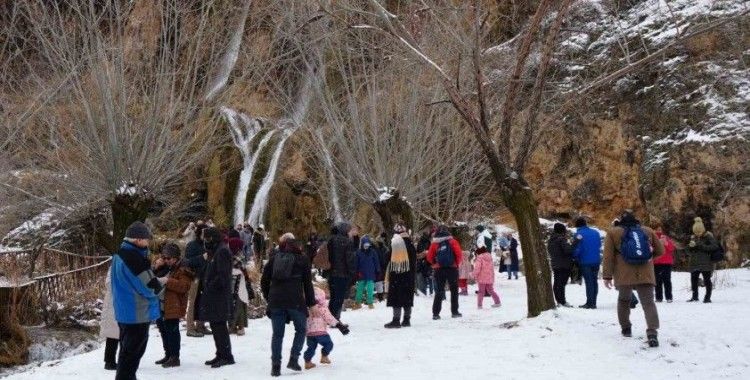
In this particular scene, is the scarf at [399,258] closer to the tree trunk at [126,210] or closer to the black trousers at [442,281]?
the black trousers at [442,281]

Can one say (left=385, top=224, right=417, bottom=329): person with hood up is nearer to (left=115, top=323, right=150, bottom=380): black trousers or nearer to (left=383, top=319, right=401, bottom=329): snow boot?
(left=383, top=319, right=401, bottom=329): snow boot

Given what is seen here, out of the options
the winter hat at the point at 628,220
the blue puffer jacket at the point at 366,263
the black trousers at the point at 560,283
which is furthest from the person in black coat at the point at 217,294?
the black trousers at the point at 560,283

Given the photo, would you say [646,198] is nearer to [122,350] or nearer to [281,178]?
[281,178]

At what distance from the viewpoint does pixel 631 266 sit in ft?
27.2

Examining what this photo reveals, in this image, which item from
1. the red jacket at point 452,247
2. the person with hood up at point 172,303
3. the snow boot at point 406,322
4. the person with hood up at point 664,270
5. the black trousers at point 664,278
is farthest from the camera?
the black trousers at point 664,278

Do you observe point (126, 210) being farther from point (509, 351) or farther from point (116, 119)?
point (509, 351)

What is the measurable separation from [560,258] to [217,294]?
249 inches

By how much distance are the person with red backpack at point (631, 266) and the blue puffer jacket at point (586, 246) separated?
330cm

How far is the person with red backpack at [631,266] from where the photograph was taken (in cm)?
815

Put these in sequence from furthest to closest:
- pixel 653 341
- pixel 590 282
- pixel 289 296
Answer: pixel 590 282, pixel 653 341, pixel 289 296

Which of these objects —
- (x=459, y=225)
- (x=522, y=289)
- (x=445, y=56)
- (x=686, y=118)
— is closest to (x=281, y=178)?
(x=459, y=225)

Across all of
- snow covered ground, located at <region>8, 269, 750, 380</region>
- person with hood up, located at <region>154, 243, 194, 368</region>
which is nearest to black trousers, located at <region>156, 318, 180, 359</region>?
person with hood up, located at <region>154, 243, 194, 368</region>

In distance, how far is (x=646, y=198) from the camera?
23.9 metres

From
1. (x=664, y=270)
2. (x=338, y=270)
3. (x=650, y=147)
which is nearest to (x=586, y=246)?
(x=664, y=270)
